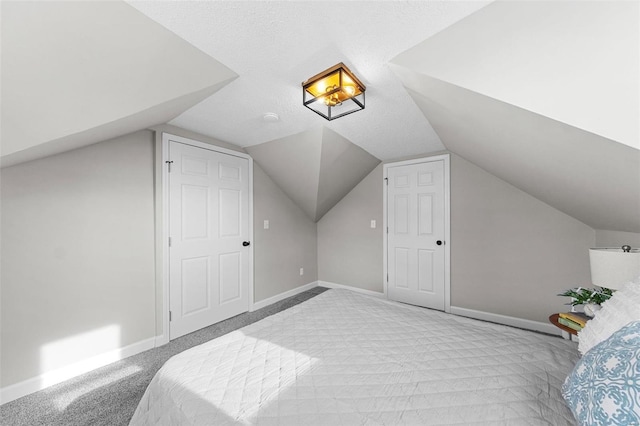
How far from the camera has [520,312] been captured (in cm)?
269

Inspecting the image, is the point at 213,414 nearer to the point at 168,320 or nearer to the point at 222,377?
the point at 222,377

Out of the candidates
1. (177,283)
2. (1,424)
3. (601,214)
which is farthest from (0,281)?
(601,214)

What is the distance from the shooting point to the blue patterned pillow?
598mm

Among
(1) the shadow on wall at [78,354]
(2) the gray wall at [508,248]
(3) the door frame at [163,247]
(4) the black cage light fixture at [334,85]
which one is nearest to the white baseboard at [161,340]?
(3) the door frame at [163,247]

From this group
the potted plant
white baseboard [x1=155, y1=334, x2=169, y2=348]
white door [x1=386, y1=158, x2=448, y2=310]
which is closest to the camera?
the potted plant

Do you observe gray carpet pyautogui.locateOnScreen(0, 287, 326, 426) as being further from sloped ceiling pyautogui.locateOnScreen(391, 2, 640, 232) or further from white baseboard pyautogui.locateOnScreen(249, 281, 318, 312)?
sloped ceiling pyautogui.locateOnScreen(391, 2, 640, 232)

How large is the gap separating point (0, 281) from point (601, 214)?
4.41 metres

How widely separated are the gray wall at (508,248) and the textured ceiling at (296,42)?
51.7 inches

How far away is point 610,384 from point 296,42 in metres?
1.85

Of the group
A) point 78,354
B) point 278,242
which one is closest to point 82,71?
Result: point 78,354

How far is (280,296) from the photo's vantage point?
3.64 m

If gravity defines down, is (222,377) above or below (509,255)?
below

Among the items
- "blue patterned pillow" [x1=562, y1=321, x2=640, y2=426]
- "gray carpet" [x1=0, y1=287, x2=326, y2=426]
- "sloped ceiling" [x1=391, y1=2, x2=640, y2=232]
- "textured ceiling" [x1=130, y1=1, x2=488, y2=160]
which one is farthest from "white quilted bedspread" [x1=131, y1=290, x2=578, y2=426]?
"textured ceiling" [x1=130, y1=1, x2=488, y2=160]

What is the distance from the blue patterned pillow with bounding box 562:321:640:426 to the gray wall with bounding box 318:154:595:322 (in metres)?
2.25
